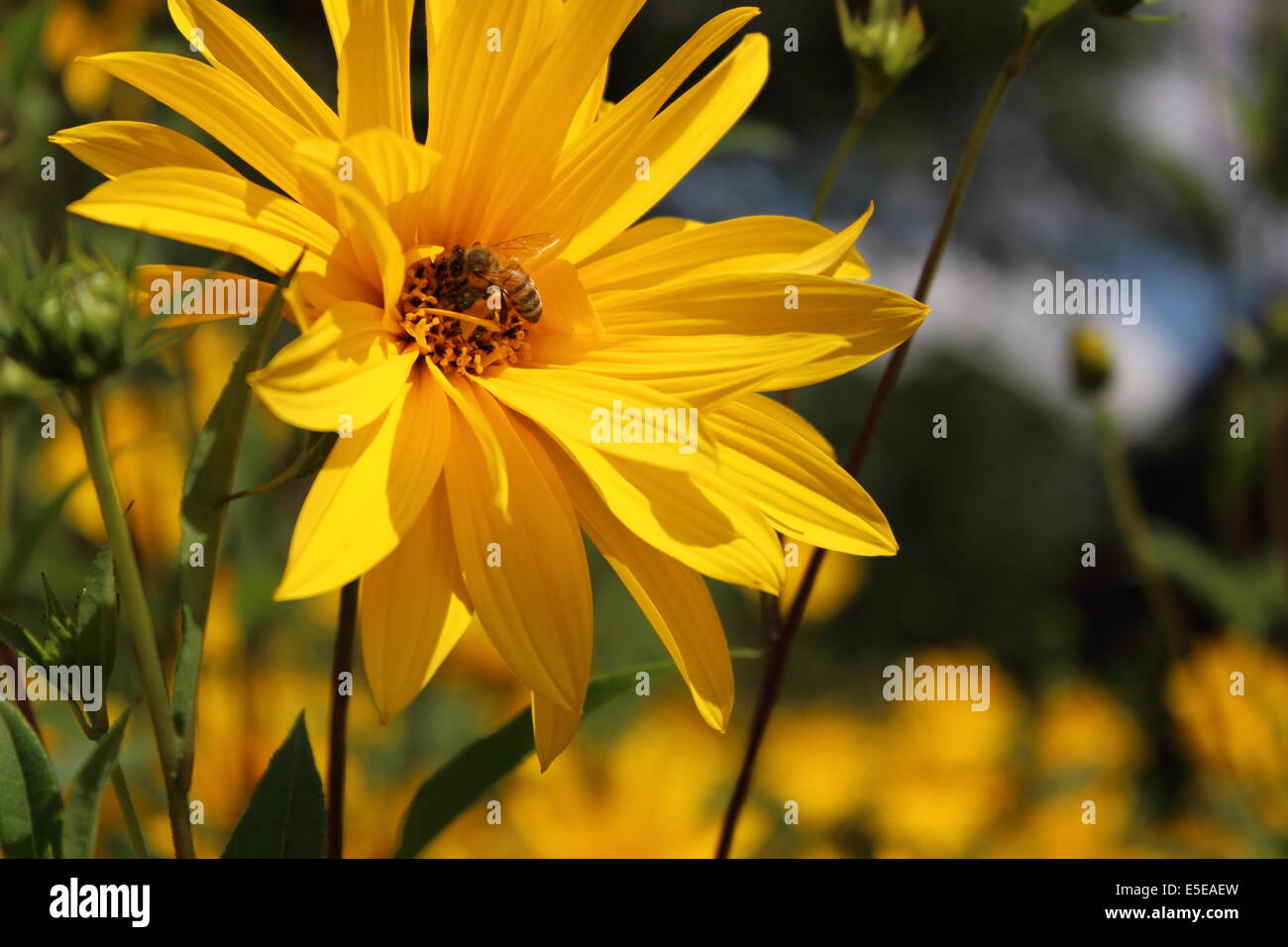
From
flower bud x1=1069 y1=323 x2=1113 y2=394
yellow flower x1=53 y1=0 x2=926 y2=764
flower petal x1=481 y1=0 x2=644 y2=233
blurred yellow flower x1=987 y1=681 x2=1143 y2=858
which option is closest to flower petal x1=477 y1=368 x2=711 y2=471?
yellow flower x1=53 y1=0 x2=926 y2=764

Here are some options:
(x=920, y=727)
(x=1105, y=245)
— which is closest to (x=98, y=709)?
(x=920, y=727)

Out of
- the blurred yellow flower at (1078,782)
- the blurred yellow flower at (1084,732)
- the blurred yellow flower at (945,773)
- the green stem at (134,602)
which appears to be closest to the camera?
the green stem at (134,602)

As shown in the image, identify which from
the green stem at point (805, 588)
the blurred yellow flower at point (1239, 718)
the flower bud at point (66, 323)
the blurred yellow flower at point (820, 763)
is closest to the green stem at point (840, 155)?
the green stem at point (805, 588)

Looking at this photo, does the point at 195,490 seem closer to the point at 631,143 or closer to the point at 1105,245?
the point at 631,143

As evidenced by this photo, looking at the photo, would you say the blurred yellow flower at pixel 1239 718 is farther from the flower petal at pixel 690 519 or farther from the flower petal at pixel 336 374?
the flower petal at pixel 336 374

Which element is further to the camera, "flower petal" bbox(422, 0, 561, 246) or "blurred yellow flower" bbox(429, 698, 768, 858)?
"blurred yellow flower" bbox(429, 698, 768, 858)

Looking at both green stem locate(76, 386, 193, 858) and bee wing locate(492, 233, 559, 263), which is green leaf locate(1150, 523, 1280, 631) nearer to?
bee wing locate(492, 233, 559, 263)
